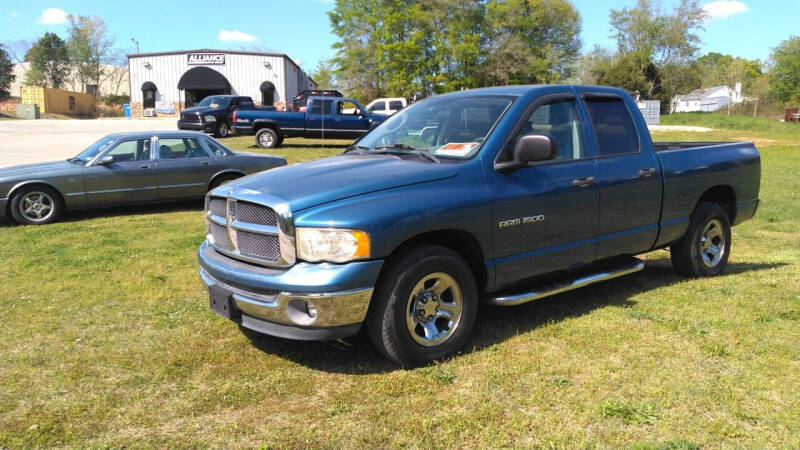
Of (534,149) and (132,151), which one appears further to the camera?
(132,151)

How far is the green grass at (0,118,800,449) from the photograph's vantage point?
3098 millimetres

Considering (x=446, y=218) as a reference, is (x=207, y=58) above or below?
above

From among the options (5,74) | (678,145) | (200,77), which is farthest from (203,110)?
(5,74)

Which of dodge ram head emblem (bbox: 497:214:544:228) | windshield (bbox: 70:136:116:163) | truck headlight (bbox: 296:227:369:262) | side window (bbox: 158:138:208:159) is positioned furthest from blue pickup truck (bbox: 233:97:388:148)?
truck headlight (bbox: 296:227:369:262)

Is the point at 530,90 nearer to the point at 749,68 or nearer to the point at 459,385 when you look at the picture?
the point at 459,385

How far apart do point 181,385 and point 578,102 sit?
3586mm

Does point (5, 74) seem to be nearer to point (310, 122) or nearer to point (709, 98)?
point (310, 122)

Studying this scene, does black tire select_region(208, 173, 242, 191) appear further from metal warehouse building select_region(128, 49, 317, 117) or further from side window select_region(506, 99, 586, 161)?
metal warehouse building select_region(128, 49, 317, 117)

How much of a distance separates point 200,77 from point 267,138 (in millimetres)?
31480

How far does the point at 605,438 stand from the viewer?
3012 millimetres

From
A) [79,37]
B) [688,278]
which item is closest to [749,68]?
[79,37]

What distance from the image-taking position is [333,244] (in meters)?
3.47

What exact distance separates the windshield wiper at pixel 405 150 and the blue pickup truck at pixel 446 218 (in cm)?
2

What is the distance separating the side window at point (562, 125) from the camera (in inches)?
179
